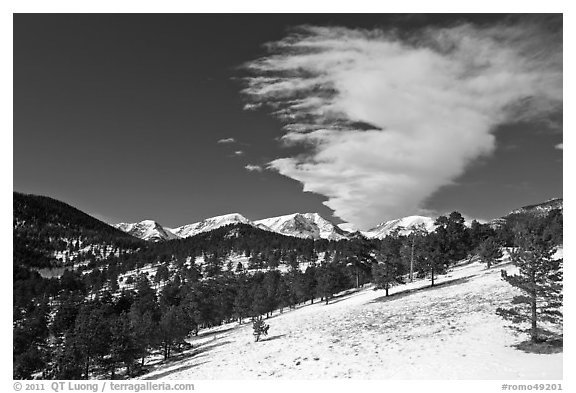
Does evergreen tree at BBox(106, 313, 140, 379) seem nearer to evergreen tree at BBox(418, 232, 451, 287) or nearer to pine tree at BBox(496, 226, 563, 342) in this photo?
pine tree at BBox(496, 226, 563, 342)

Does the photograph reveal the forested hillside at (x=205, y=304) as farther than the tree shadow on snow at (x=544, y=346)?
Yes

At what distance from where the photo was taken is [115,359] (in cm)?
4284

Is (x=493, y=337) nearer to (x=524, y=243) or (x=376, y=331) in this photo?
(x=524, y=243)

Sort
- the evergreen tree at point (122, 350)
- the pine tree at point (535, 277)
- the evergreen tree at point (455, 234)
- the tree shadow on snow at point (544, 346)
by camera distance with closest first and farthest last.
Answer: the tree shadow on snow at point (544, 346), the pine tree at point (535, 277), the evergreen tree at point (122, 350), the evergreen tree at point (455, 234)

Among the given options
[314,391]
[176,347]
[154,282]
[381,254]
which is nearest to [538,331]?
[314,391]

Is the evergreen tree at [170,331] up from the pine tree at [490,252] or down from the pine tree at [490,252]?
A: down

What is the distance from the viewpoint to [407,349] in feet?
86.7

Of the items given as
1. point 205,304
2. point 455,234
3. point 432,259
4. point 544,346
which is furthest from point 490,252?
point 205,304

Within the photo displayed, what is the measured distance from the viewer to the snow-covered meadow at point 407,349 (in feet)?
69.0

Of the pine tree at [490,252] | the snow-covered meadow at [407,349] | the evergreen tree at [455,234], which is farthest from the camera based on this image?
the evergreen tree at [455,234]

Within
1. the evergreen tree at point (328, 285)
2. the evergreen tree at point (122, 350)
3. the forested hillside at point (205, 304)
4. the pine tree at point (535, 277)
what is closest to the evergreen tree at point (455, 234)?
the forested hillside at point (205, 304)

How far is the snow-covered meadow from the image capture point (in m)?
21.0

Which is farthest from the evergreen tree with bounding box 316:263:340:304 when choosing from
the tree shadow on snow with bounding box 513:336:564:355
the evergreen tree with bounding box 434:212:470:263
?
the tree shadow on snow with bounding box 513:336:564:355

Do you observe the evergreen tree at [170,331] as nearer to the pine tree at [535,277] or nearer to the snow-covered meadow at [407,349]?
the snow-covered meadow at [407,349]
